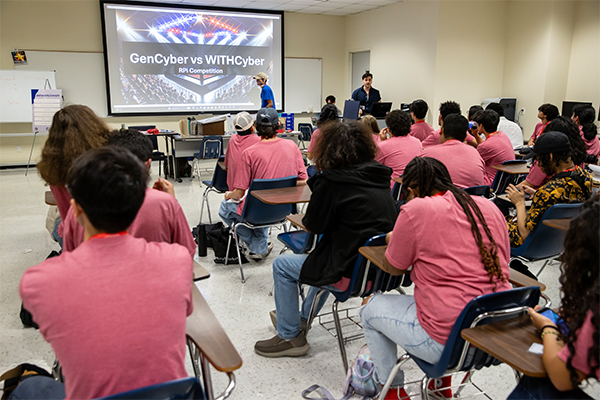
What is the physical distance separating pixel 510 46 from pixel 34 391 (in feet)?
31.6

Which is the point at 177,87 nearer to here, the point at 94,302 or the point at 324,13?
the point at 324,13

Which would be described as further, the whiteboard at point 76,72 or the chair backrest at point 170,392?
the whiteboard at point 76,72

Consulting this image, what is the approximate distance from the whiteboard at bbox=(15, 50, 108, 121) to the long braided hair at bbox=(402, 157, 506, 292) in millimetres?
7664

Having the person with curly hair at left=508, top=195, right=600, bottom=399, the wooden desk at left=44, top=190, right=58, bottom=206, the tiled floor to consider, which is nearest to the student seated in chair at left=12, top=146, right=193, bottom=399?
the person with curly hair at left=508, top=195, right=600, bottom=399

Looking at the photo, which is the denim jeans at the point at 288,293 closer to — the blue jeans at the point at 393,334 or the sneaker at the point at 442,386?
the blue jeans at the point at 393,334

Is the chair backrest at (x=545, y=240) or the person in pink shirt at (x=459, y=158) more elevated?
the person in pink shirt at (x=459, y=158)

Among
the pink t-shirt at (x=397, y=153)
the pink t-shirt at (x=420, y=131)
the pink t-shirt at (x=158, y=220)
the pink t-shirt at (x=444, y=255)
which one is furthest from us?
the pink t-shirt at (x=420, y=131)

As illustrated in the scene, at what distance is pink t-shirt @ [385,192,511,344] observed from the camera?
155cm

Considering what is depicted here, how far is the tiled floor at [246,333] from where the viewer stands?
2162 mm

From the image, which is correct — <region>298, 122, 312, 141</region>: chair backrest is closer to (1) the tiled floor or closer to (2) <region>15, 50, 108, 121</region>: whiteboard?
(2) <region>15, 50, 108, 121</region>: whiteboard

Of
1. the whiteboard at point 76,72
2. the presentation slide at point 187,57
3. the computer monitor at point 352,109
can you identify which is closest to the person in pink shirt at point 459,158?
the computer monitor at point 352,109

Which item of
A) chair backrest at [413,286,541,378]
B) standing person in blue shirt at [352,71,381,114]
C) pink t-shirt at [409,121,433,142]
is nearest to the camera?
chair backrest at [413,286,541,378]

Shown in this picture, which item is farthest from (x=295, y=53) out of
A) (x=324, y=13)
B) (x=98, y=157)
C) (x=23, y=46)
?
(x=98, y=157)

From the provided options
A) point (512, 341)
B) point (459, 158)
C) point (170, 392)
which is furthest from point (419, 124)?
point (170, 392)
